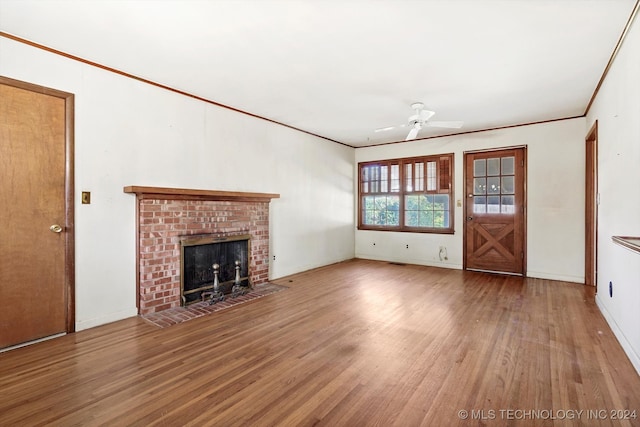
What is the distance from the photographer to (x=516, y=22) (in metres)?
2.46

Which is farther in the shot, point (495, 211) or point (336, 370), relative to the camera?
point (495, 211)

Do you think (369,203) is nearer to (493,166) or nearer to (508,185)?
(493,166)

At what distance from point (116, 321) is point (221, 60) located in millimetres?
2880

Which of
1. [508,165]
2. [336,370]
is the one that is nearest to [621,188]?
[336,370]

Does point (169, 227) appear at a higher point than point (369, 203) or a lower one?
lower

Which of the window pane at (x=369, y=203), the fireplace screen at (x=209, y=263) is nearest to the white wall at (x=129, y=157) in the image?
the fireplace screen at (x=209, y=263)

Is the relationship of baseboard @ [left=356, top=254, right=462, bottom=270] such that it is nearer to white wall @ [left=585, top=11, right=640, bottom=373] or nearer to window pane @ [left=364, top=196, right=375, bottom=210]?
window pane @ [left=364, top=196, right=375, bottom=210]

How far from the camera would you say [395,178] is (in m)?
6.87

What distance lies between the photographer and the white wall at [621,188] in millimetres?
2363

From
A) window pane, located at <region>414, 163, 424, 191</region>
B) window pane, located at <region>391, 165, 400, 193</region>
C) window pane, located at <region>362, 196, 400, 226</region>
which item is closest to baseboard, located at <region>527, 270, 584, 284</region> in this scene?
window pane, located at <region>414, 163, 424, 191</region>

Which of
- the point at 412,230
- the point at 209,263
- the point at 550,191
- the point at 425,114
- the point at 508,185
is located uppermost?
the point at 425,114

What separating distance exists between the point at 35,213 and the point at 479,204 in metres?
6.24

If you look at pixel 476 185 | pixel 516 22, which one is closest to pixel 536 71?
pixel 516 22

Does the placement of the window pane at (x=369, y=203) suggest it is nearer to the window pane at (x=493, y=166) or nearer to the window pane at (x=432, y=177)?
the window pane at (x=432, y=177)
